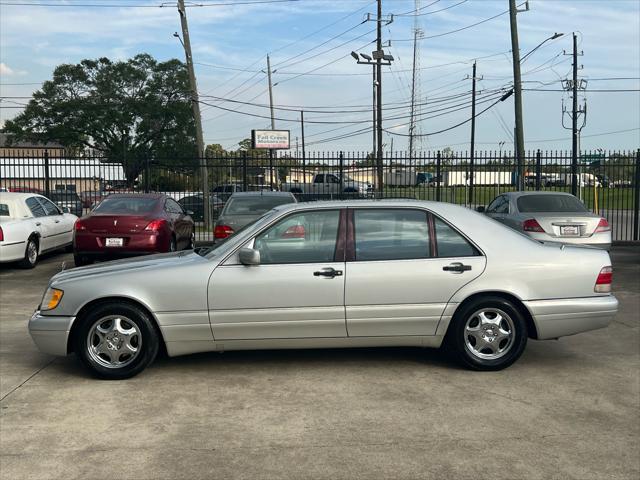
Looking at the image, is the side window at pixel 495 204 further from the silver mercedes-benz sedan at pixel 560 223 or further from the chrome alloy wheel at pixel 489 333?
the chrome alloy wheel at pixel 489 333

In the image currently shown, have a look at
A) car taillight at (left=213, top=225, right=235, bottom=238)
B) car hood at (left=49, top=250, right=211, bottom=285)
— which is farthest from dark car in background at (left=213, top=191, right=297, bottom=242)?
car hood at (left=49, top=250, right=211, bottom=285)

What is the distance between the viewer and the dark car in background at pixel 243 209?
11.0m

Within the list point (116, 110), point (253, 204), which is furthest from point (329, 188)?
point (116, 110)

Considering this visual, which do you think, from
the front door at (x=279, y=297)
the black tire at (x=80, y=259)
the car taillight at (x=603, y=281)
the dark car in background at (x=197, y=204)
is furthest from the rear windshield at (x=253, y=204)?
the dark car in background at (x=197, y=204)

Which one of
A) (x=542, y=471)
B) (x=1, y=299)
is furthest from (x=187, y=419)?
(x=1, y=299)

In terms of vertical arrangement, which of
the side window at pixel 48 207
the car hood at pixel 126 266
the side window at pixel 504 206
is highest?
the side window at pixel 48 207

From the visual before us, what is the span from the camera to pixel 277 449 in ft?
13.1

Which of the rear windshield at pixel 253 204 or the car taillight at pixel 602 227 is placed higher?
the rear windshield at pixel 253 204

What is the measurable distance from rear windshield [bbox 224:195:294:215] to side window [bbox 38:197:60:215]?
13.5 ft

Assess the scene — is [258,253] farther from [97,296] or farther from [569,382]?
[569,382]

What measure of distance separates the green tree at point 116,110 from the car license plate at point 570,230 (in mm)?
47255

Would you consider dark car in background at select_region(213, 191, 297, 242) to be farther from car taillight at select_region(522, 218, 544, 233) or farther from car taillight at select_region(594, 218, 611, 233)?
car taillight at select_region(594, 218, 611, 233)

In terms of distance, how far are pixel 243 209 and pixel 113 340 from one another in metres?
6.18

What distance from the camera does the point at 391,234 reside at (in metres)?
5.51
